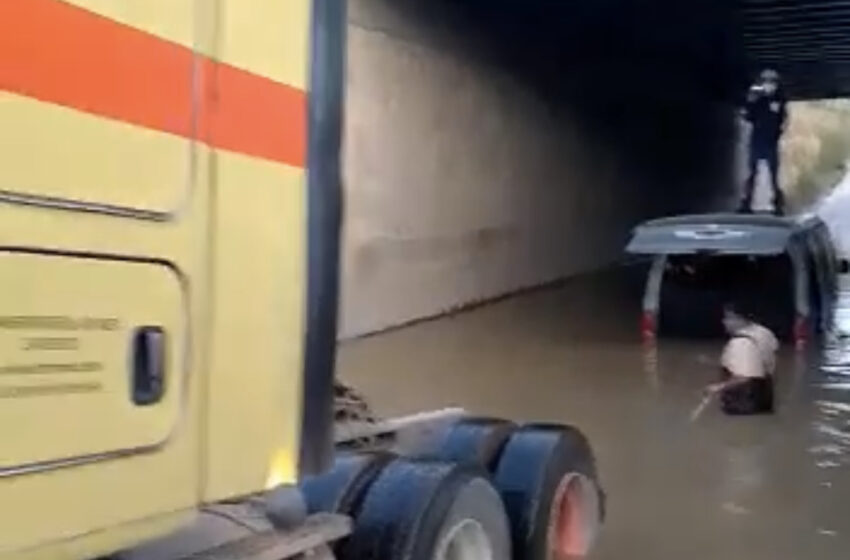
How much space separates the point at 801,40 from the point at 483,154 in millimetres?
8341

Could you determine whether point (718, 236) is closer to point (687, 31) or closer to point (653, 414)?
point (653, 414)

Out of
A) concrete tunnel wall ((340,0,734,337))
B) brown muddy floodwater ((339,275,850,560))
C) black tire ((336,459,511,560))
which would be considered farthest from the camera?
concrete tunnel wall ((340,0,734,337))

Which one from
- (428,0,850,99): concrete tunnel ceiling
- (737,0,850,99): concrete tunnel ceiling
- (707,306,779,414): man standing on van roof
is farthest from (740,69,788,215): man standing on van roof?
(707,306,779,414): man standing on van roof

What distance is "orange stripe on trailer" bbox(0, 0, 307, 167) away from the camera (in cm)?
218

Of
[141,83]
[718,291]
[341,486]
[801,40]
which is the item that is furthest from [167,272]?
[801,40]

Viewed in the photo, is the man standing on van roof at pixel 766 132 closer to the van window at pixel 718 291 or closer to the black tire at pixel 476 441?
the van window at pixel 718 291

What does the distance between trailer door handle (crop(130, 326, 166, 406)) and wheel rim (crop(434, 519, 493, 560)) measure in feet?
4.58

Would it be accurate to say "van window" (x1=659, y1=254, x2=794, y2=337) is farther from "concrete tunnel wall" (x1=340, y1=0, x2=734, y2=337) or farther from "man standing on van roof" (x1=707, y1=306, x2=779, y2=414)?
"man standing on van roof" (x1=707, y1=306, x2=779, y2=414)

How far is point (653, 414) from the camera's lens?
32.9 ft

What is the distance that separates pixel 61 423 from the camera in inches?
90.6

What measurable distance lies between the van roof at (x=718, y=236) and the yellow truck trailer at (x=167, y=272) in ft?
36.9

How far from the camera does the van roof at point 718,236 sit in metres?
14.4

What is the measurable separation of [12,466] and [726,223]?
12884mm

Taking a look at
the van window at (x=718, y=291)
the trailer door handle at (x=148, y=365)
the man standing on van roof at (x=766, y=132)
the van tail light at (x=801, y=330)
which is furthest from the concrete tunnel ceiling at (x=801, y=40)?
the trailer door handle at (x=148, y=365)
